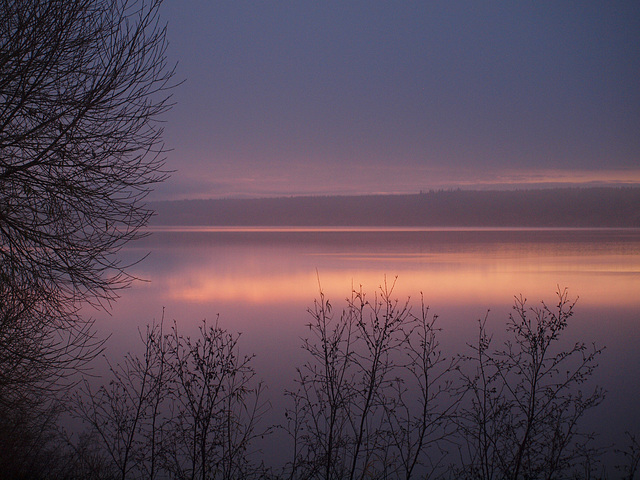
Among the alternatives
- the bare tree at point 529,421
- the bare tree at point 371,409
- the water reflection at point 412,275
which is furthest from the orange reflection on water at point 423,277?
the bare tree at point 529,421

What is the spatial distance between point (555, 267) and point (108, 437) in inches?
831

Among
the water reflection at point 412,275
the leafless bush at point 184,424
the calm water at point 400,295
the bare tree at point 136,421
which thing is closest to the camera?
the leafless bush at point 184,424

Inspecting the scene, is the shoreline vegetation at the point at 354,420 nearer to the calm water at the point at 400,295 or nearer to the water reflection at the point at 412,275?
the calm water at the point at 400,295

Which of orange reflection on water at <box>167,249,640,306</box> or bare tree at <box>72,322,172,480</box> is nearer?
bare tree at <box>72,322,172,480</box>

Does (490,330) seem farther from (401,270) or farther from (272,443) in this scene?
(401,270)

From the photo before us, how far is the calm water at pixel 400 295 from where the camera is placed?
9.65 m

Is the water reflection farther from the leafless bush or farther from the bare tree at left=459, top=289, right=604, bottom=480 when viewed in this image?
the bare tree at left=459, top=289, right=604, bottom=480

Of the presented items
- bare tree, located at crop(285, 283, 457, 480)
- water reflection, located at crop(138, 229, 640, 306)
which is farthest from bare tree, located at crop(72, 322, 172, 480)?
water reflection, located at crop(138, 229, 640, 306)

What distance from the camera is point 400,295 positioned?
50.8 feet

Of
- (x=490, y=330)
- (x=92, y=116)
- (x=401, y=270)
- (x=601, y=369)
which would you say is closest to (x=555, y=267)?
(x=401, y=270)

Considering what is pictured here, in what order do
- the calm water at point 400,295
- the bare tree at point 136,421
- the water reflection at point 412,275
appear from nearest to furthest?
the bare tree at point 136,421, the calm water at point 400,295, the water reflection at point 412,275

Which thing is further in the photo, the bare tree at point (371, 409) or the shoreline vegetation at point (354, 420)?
the shoreline vegetation at point (354, 420)

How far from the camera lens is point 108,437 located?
641 centimetres

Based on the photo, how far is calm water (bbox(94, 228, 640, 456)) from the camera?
9.65 m
